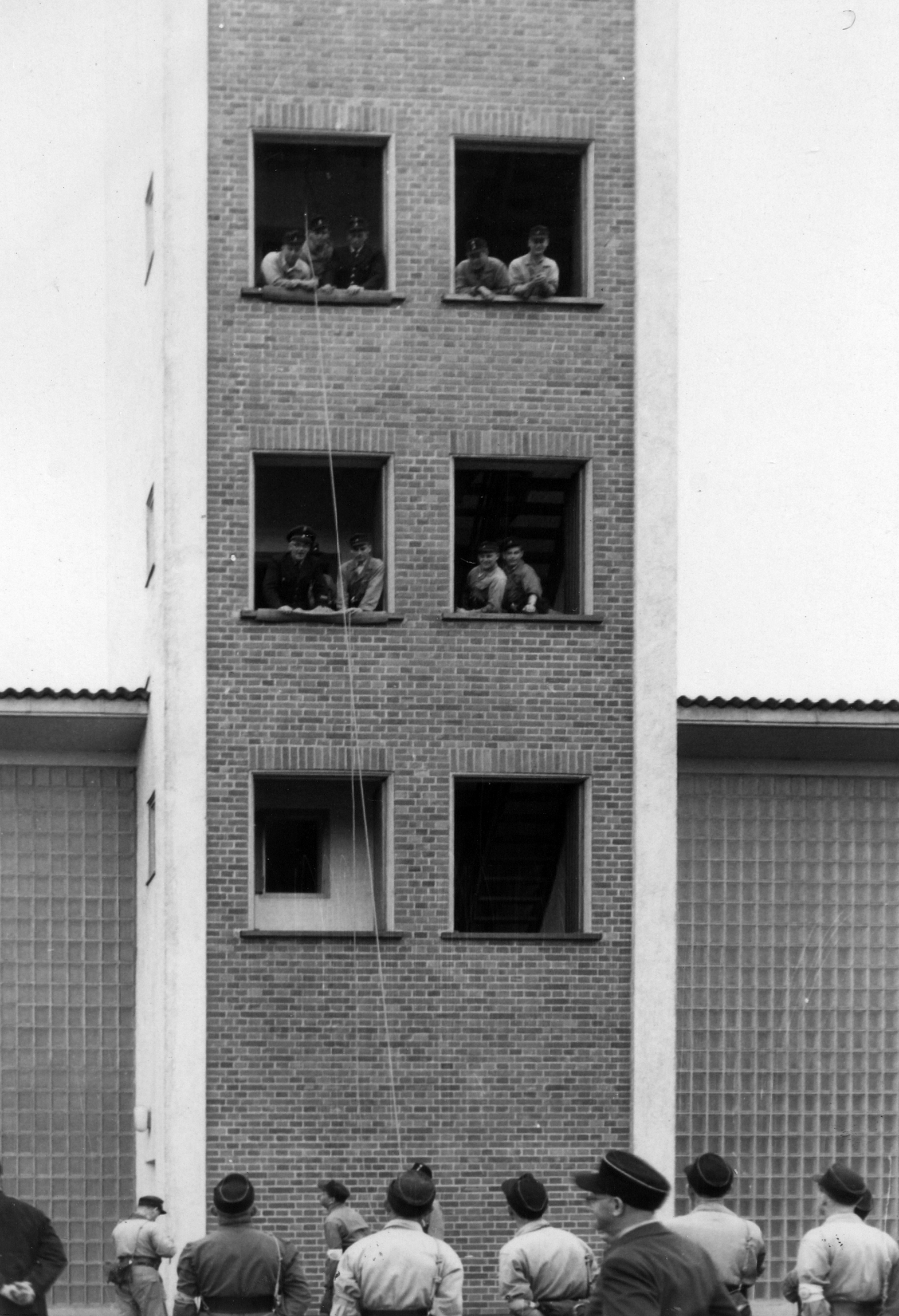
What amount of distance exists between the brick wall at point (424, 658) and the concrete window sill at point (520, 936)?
0.33 feet

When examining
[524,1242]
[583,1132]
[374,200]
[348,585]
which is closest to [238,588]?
[348,585]

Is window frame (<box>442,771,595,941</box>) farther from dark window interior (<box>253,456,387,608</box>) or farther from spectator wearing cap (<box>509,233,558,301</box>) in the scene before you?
spectator wearing cap (<box>509,233,558,301</box>)

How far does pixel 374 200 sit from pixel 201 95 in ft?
6.51

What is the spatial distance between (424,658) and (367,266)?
390cm

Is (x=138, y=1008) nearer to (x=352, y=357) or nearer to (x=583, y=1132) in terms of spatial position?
(x=583, y=1132)

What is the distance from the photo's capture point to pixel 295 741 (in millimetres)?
24375

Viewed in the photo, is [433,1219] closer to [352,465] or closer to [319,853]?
[319,853]

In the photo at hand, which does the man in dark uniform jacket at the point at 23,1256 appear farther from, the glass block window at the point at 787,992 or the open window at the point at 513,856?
the glass block window at the point at 787,992

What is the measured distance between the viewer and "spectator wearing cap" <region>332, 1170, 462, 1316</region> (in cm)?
1284

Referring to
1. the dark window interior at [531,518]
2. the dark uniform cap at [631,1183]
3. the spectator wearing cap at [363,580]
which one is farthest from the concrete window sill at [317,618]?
the dark uniform cap at [631,1183]

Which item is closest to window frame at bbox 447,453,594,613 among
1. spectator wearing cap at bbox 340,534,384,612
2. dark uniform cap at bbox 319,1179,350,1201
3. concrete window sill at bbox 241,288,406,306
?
spectator wearing cap at bbox 340,534,384,612

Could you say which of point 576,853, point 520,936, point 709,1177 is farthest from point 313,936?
point 709,1177

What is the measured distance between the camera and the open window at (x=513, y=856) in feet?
81.6

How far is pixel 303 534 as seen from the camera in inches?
987
